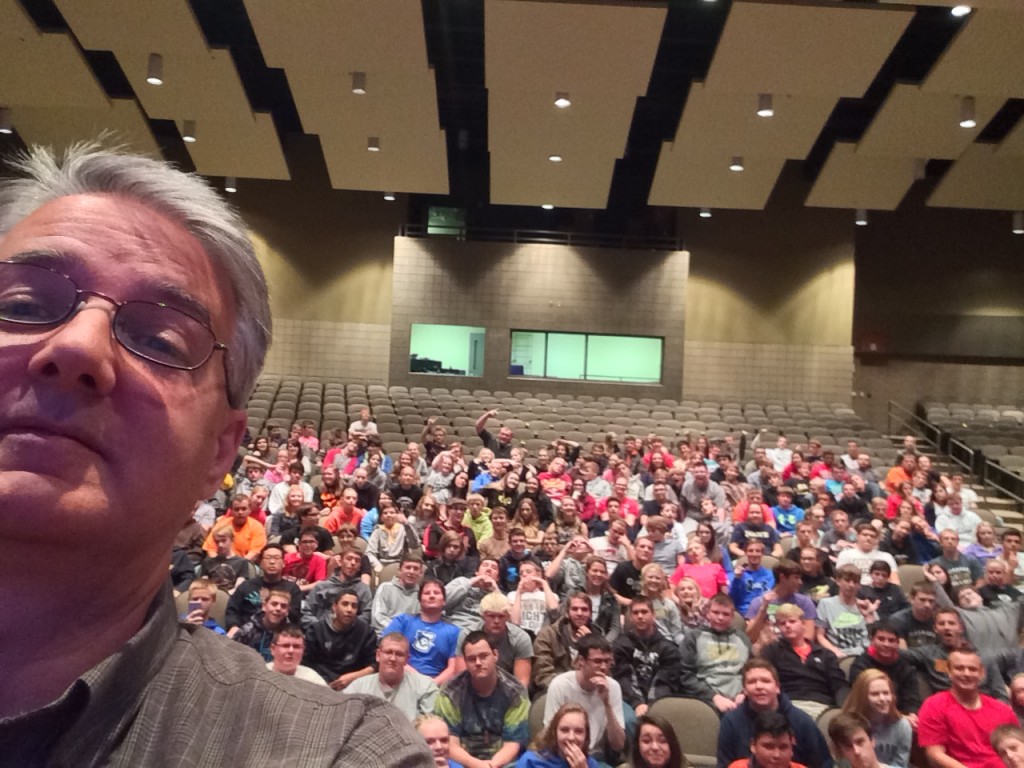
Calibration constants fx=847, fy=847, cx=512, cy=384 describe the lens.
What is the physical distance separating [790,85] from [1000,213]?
8.60 m

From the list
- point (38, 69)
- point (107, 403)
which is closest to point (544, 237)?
point (38, 69)

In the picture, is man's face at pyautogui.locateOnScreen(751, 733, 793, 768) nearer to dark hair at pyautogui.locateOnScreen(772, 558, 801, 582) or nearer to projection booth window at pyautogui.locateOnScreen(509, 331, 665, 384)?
dark hair at pyautogui.locateOnScreen(772, 558, 801, 582)

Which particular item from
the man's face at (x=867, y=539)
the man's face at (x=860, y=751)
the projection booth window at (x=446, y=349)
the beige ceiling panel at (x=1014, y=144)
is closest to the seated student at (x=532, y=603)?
the man's face at (x=860, y=751)

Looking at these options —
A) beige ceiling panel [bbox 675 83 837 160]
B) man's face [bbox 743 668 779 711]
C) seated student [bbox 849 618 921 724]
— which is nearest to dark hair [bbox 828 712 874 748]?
man's face [bbox 743 668 779 711]

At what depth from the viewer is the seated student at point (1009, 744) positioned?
341cm

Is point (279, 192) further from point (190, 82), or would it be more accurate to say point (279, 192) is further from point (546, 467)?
point (546, 467)

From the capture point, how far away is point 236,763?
0.67 m

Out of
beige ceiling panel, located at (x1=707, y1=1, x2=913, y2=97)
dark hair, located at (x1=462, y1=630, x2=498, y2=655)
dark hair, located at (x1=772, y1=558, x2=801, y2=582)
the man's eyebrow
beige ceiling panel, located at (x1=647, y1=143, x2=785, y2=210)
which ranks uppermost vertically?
beige ceiling panel, located at (x1=707, y1=1, x2=913, y2=97)

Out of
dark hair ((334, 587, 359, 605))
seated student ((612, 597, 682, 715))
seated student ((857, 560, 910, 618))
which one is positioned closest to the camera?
seated student ((612, 597, 682, 715))

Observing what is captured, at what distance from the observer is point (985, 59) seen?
29.1 ft

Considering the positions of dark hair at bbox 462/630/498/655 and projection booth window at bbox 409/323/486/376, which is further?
projection booth window at bbox 409/323/486/376

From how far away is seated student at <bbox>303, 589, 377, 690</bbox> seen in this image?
4504 mm

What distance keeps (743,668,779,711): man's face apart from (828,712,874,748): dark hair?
0.26 meters

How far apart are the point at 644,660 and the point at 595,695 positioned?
0.60 metres
